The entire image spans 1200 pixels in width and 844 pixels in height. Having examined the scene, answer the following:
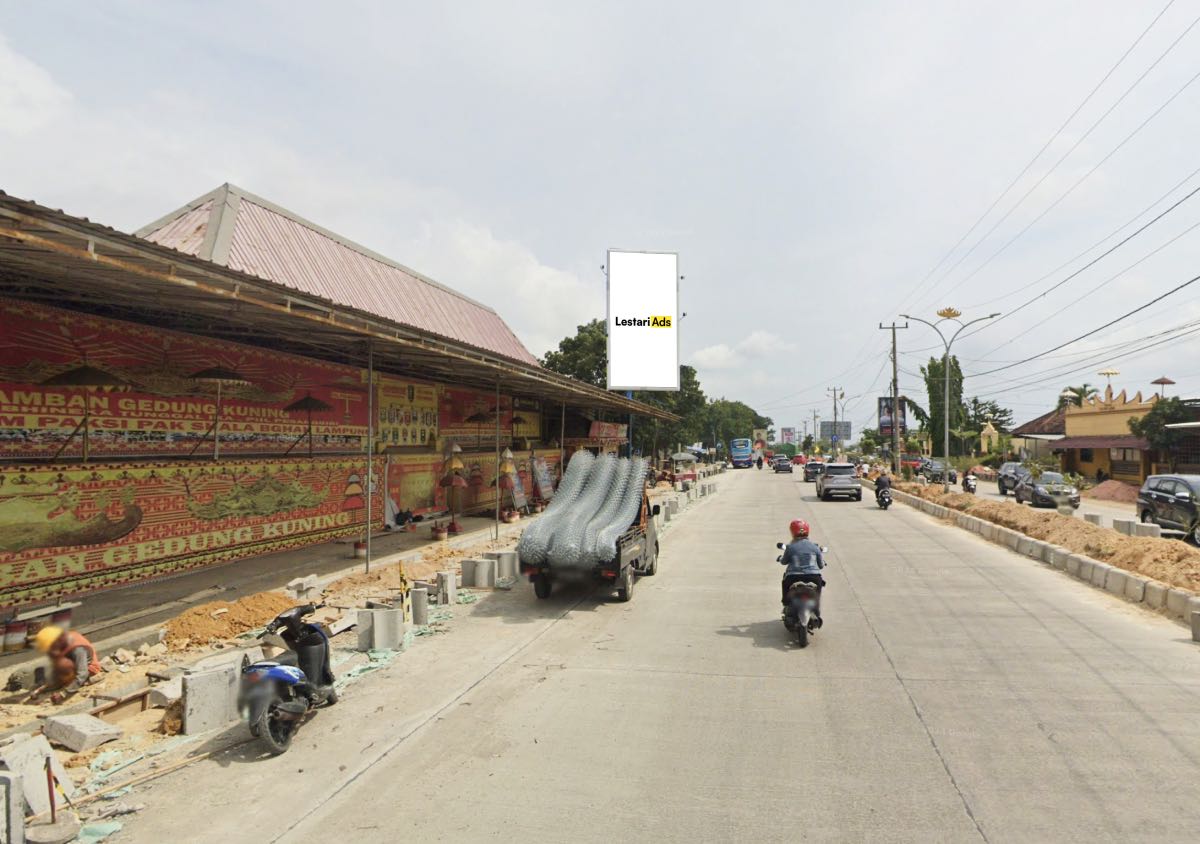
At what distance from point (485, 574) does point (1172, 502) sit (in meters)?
18.5

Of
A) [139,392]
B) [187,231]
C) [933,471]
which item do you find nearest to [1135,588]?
[139,392]

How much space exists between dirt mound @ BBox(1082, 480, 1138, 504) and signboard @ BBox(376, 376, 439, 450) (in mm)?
34472

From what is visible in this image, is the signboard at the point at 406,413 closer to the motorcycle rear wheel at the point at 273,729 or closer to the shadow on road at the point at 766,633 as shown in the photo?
the shadow on road at the point at 766,633

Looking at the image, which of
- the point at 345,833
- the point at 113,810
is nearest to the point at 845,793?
the point at 345,833

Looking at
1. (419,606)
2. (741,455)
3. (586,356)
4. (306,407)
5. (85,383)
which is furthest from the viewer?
(741,455)

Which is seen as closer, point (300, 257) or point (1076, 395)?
point (300, 257)

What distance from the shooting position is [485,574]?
1173cm

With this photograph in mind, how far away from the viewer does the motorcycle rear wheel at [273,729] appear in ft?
17.0

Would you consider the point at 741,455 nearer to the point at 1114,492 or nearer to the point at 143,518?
the point at 1114,492

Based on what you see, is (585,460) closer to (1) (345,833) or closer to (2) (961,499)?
(1) (345,833)

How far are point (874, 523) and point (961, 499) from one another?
17.8ft

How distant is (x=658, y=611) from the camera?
10086 mm

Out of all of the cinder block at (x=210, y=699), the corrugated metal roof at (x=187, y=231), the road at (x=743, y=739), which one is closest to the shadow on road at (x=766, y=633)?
the road at (x=743, y=739)

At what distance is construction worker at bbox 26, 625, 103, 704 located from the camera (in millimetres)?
5918
